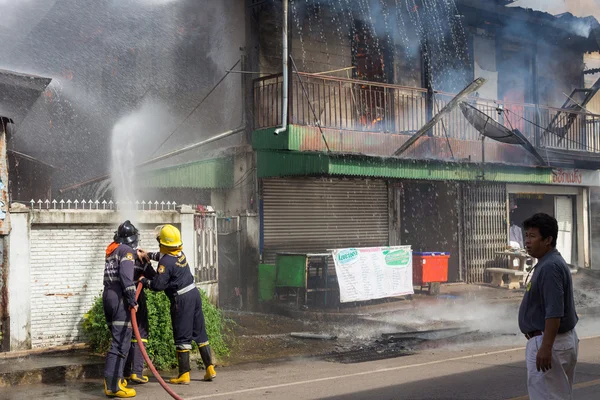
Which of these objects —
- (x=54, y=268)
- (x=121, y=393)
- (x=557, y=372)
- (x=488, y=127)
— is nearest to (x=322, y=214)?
(x=488, y=127)

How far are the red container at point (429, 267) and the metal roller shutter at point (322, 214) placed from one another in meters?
1.65

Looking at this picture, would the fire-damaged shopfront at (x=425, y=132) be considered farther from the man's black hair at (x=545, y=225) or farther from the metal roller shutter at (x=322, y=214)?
the man's black hair at (x=545, y=225)

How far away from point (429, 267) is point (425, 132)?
3.47 meters

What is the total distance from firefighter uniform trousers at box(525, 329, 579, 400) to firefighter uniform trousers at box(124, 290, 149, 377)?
14.3ft

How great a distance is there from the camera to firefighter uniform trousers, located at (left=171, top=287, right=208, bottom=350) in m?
7.34

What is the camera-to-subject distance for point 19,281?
868 cm

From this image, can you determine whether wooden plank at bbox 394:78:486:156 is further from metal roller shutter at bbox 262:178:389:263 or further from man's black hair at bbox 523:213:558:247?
man's black hair at bbox 523:213:558:247

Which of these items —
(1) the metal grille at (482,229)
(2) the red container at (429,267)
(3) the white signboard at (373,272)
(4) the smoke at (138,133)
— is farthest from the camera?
(1) the metal grille at (482,229)

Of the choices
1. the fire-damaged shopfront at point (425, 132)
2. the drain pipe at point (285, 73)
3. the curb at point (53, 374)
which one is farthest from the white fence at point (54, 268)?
the fire-damaged shopfront at point (425, 132)

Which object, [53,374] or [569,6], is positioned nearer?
[53,374]

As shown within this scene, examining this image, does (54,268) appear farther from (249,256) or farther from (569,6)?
(569,6)

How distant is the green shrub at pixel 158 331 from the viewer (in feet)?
26.9

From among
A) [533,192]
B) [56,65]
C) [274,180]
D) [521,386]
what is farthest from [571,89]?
[521,386]

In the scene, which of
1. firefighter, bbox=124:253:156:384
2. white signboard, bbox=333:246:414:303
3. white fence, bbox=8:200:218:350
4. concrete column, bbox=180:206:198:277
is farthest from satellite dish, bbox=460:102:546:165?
firefighter, bbox=124:253:156:384
